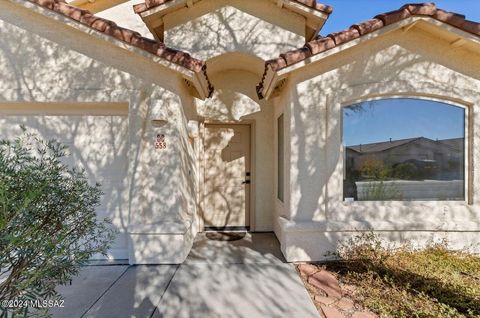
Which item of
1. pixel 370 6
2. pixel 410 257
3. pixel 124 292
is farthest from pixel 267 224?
pixel 370 6

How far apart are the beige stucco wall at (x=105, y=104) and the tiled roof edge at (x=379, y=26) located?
2.33 metres

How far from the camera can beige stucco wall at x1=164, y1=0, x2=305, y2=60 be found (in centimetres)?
650

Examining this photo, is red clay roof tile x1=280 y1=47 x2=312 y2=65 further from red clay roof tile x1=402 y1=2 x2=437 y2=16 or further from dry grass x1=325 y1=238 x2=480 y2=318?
dry grass x1=325 y1=238 x2=480 y2=318

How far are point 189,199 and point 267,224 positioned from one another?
2332 millimetres

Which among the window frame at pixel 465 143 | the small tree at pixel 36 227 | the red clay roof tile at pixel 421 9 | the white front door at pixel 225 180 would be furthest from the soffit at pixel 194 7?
the small tree at pixel 36 227

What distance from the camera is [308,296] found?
407 cm

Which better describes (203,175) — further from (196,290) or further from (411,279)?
(411,279)

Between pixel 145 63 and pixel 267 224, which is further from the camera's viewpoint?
pixel 267 224

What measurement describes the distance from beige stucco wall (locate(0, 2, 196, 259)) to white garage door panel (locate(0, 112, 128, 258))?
0.02 m

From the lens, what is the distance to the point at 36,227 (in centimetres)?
233

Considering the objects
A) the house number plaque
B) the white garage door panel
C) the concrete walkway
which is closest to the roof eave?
the house number plaque

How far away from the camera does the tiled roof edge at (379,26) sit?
16.2ft

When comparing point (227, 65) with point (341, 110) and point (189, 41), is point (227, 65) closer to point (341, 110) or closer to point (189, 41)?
point (189, 41)

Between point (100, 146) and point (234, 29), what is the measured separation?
4.04 meters
